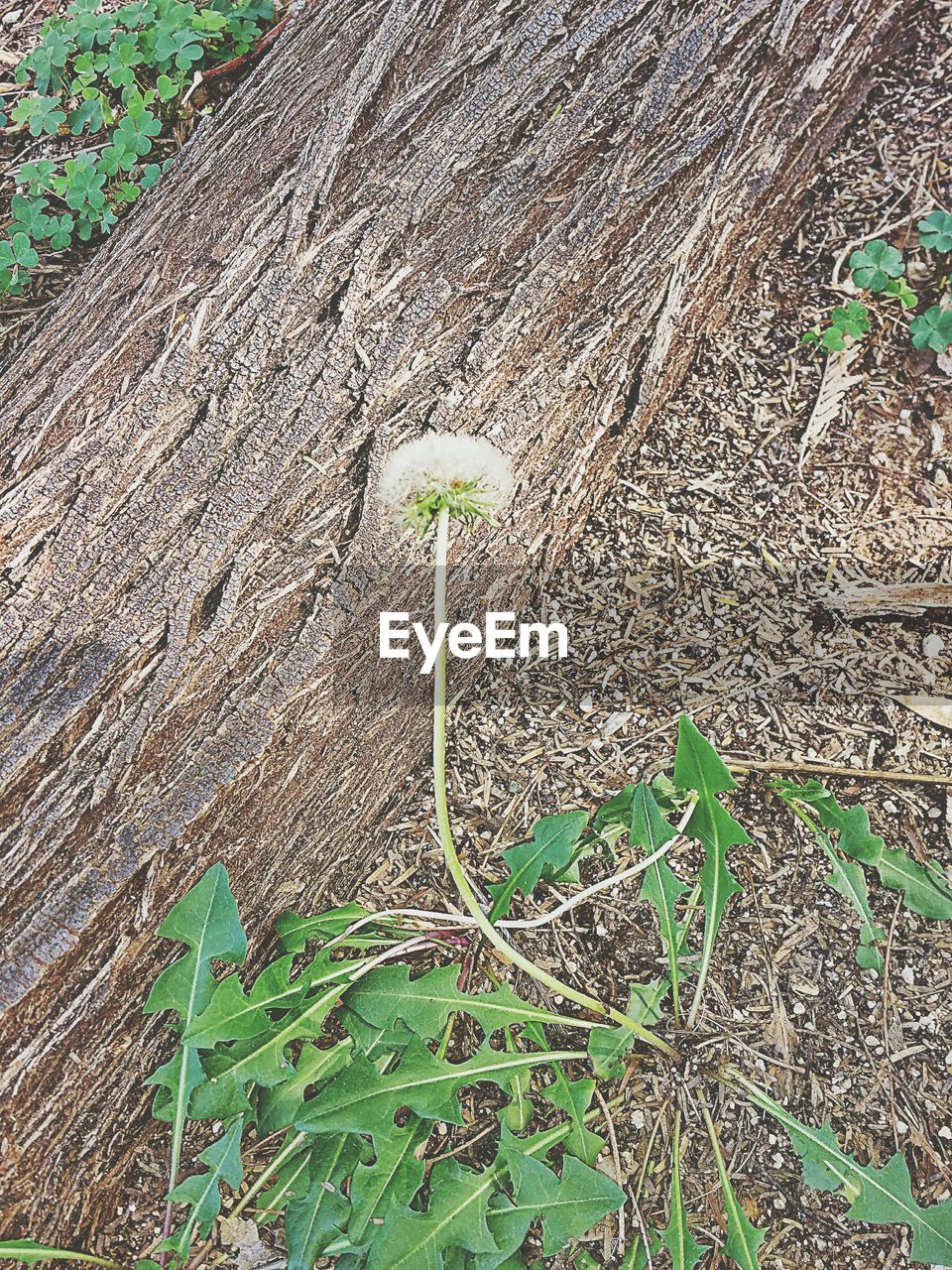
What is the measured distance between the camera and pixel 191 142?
7.00 ft

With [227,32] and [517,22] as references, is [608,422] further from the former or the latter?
[227,32]

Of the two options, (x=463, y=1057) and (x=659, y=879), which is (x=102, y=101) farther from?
(x=463, y=1057)

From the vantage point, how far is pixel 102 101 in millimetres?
2697

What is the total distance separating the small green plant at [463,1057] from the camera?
1564 mm

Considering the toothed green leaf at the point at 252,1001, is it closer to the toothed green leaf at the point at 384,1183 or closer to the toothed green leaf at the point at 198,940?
the toothed green leaf at the point at 198,940

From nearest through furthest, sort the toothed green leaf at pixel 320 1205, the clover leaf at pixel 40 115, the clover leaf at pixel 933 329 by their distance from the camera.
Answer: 1. the toothed green leaf at pixel 320 1205
2. the clover leaf at pixel 933 329
3. the clover leaf at pixel 40 115

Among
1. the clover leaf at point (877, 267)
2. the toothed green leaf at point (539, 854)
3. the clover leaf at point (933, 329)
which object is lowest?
the toothed green leaf at point (539, 854)

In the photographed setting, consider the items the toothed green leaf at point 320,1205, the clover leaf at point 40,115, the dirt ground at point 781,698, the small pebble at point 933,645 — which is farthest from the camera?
the clover leaf at point 40,115

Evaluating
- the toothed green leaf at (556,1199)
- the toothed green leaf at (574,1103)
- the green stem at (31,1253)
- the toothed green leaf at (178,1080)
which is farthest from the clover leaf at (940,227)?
the green stem at (31,1253)

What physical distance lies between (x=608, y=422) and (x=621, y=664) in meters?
0.54

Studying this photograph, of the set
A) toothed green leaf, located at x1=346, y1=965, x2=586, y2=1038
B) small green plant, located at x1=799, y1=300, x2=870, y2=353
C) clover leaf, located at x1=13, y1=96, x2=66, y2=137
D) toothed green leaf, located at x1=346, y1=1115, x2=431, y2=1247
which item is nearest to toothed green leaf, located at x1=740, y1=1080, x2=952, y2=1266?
toothed green leaf, located at x1=346, y1=965, x2=586, y2=1038

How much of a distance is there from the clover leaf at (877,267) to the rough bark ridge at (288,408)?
0.44m

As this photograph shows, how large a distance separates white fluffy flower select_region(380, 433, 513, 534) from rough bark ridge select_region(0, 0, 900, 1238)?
36mm

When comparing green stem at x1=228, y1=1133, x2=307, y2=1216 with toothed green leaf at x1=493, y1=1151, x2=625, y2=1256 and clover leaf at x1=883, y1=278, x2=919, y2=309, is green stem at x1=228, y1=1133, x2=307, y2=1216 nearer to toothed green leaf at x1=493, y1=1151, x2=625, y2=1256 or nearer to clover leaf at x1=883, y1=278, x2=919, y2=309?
toothed green leaf at x1=493, y1=1151, x2=625, y2=1256
